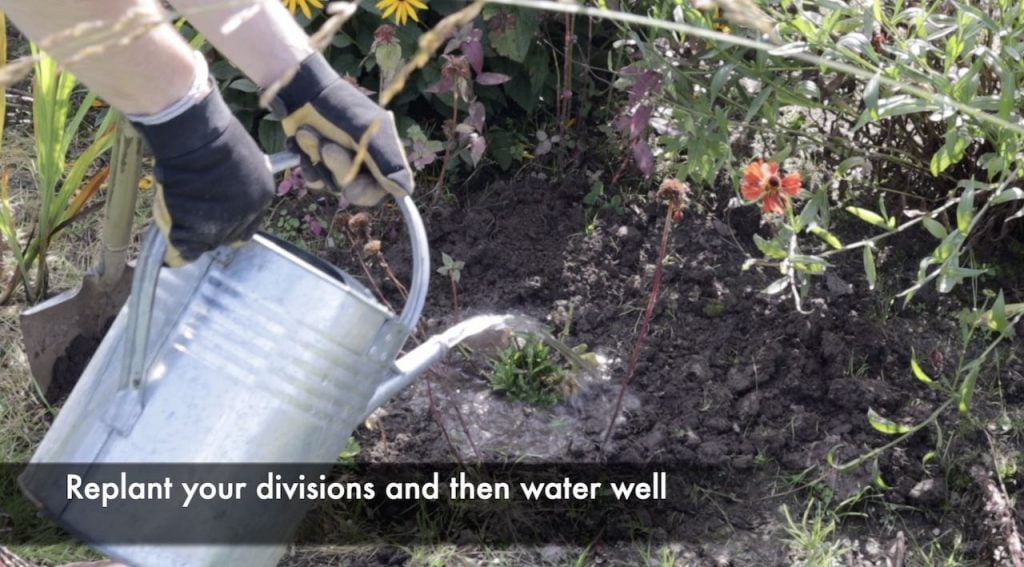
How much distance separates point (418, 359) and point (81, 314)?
2.99ft

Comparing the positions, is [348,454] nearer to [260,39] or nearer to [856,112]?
[260,39]

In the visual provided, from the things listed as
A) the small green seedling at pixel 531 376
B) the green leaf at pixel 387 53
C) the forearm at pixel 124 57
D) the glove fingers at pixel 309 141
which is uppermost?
the forearm at pixel 124 57

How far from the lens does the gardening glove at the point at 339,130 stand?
4.69 feet

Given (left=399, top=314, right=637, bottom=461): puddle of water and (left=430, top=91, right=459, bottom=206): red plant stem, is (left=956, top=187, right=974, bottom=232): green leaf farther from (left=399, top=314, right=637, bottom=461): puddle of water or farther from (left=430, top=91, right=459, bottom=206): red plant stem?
(left=430, top=91, right=459, bottom=206): red plant stem

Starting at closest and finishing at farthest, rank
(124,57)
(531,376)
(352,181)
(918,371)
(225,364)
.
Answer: (124,57), (225,364), (352,181), (918,371), (531,376)

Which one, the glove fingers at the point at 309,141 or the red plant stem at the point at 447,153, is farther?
the red plant stem at the point at 447,153

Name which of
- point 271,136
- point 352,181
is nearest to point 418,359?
point 352,181

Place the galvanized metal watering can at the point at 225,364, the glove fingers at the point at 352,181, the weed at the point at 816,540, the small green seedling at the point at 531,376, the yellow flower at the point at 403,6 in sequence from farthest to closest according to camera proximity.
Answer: the yellow flower at the point at 403,6 → the small green seedling at the point at 531,376 → the weed at the point at 816,540 → the glove fingers at the point at 352,181 → the galvanized metal watering can at the point at 225,364

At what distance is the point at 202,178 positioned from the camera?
1.31 meters

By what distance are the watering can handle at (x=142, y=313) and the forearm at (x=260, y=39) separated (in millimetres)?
129

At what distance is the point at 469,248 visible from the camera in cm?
232

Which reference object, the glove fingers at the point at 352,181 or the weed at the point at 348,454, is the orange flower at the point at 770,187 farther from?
the weed at the point at 348,454

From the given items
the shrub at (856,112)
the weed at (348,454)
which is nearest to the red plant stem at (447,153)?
the shrub at (856,112)

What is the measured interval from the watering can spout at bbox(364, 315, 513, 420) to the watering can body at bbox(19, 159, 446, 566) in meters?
0.07
